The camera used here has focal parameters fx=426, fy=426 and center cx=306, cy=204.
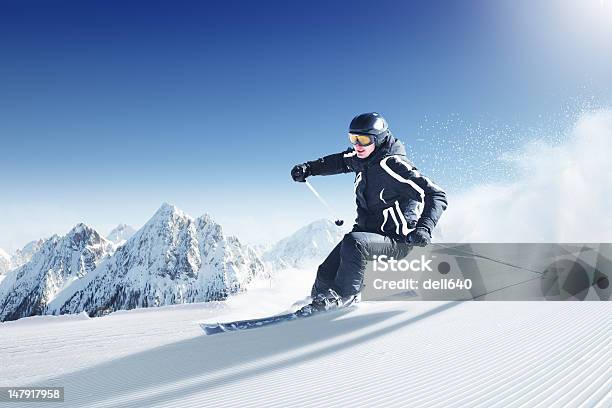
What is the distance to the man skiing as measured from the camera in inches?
177

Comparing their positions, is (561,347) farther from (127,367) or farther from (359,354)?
(127,367)

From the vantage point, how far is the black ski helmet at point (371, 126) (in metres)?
4.72

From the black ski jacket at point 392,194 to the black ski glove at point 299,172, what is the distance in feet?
3.09

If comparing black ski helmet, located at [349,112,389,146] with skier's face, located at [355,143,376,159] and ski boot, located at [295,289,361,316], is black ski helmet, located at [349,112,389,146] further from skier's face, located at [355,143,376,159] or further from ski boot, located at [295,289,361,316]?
ski boot, located at [295,289,361,316]

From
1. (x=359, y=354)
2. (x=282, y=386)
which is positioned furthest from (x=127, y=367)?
(x=359, y=354)

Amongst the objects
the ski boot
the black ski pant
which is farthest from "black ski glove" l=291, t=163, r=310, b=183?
the ski boot

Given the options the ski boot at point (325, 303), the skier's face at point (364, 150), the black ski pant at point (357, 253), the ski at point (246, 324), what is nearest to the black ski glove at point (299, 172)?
the skier's face at point (364, 150)

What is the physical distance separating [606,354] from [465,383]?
896 millimetres

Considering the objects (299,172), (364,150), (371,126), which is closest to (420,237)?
(364,150)

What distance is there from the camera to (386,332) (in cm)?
354

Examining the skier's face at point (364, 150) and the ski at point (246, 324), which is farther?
the skier's face at point (364, 150)

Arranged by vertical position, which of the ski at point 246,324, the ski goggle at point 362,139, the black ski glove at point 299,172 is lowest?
the ski at point 246,324

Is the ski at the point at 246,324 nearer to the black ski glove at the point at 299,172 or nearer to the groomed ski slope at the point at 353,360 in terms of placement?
the groomed ski slope at the point at 353,360

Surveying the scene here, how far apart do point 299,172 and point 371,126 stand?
146 cm
